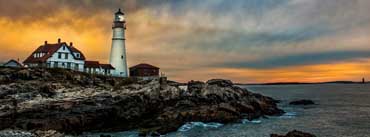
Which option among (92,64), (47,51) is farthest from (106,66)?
(47,51)

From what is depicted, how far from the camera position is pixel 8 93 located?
3778 cm

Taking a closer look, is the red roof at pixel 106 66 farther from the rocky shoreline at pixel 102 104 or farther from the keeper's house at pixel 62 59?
the rocky shoreline at pixel 102 104

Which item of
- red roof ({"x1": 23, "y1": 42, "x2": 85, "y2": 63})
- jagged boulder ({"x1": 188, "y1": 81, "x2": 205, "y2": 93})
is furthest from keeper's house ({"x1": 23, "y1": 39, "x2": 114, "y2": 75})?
jagged boulder ({"x1": 188, "y1": 81, "x2": 205, "y2": 93})

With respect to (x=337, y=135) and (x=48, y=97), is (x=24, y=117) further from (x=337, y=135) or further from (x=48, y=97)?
(x=337, y=135)

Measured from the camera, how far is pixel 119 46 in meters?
62.1

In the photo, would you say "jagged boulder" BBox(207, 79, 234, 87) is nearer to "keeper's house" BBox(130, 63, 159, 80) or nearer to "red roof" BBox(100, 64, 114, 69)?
"keeper's house" BBox(130, 63, 159, 80)

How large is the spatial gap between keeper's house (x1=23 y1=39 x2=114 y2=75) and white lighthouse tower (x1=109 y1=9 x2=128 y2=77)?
1.32 metres

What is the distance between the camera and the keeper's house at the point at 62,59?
5650 centimetres

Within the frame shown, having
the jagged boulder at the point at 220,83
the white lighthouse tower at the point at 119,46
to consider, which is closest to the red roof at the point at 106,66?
the white lighthouse tower at the point at 119,46

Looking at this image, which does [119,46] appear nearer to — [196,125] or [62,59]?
[62,59]

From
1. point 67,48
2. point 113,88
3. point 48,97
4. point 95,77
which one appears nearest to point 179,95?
point 113,88

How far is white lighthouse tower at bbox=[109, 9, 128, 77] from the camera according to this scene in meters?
62.1

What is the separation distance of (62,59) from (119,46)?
9.22 m

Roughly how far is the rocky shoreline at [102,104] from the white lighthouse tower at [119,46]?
1251 cm
